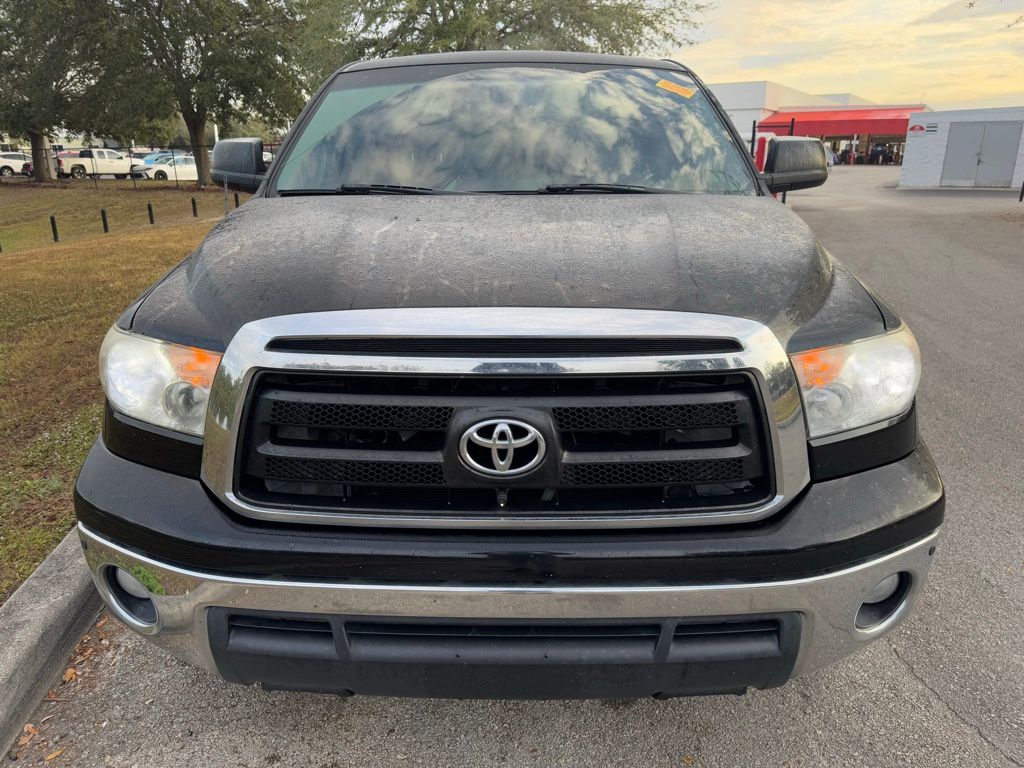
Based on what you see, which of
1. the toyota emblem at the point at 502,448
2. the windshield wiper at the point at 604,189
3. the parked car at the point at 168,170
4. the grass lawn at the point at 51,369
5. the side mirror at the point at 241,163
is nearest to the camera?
the toyota emblem at the point at 502,448

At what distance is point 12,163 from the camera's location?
46000 millimetres

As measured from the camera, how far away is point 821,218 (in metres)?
17.1

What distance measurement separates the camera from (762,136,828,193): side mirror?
339 centimetres

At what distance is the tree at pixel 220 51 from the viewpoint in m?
29.2

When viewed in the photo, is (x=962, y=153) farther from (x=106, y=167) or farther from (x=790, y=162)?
(x=106, y=167)

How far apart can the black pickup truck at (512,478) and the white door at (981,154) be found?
104ft

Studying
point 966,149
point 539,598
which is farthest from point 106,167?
point 539,598

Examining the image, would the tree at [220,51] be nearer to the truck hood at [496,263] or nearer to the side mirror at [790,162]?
the side mirror at [790,162]

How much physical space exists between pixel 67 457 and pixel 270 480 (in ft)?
8.61

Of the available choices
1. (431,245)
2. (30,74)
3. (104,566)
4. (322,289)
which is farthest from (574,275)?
(30,74)

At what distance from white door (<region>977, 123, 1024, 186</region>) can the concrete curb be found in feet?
108

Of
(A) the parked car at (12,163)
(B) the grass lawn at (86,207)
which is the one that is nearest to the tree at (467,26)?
(B) the grass lawn at (86,207)

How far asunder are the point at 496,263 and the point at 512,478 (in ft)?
1.84

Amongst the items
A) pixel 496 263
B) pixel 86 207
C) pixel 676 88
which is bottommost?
pixel 86 207
